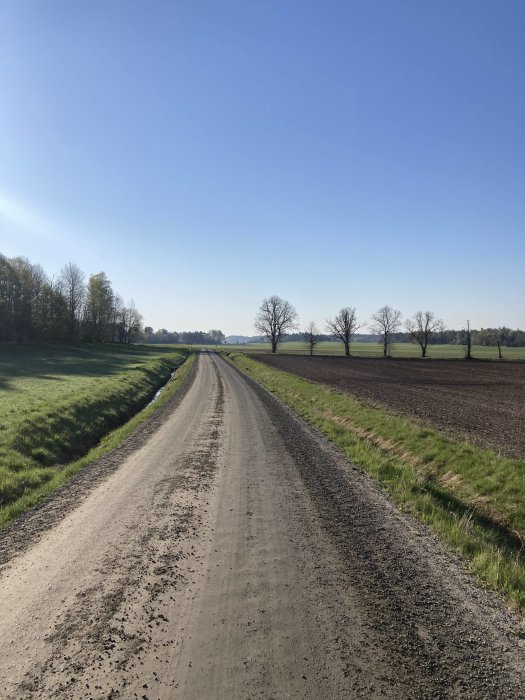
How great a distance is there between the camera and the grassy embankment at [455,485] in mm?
6242

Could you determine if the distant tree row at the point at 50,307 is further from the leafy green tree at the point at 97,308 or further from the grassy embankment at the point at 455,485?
the grassy embankment at the point at 455,485

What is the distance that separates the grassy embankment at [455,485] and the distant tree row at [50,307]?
224 feet

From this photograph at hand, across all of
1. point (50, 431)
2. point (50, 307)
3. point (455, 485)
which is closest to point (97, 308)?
point (50, 307)

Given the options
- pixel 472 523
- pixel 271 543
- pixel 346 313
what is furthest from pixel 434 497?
pixel 346 313

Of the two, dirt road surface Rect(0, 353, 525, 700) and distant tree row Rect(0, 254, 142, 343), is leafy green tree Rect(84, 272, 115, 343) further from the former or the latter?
dirt road surface Rect(0, 353, 525, 700)

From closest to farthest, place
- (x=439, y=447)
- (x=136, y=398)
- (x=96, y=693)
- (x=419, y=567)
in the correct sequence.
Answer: (x=96, y=693), (x=419, y=567), (x=439, y=447), (x=136, y=398)

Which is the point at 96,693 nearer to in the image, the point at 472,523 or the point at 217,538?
the point at 217,538

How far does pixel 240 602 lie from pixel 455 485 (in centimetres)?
693

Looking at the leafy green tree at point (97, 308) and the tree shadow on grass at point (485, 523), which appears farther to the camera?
the leafy green tree at point (97, 308)

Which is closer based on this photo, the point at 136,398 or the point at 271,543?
the point at 271,543

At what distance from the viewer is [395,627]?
4496 millimetres

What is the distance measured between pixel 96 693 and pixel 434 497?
7.53 metres

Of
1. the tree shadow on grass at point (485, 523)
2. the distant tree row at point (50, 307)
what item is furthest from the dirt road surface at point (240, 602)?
the distant tree row at point (50, 307)

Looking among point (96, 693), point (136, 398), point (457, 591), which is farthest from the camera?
point (136, 398)
